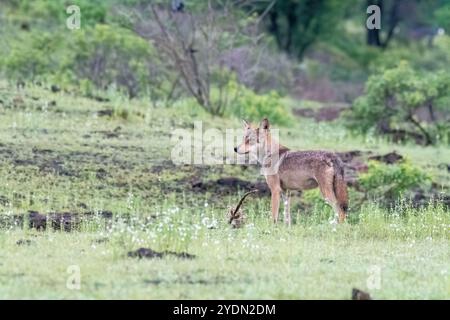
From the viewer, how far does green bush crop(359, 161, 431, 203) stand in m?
18.0

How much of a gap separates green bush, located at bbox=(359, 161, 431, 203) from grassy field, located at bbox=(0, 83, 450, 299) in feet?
5.10

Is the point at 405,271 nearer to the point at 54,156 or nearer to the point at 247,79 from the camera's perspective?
the point at 54,156

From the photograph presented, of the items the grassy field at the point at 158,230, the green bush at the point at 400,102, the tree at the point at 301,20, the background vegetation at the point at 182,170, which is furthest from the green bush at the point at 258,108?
the tree at the point at 301,20

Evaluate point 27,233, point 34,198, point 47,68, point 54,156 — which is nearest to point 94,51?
point 47,68

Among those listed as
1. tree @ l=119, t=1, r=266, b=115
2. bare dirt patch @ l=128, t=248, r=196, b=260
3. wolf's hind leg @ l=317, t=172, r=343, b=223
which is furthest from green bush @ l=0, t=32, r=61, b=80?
bare dirt patch @ l=128, t=248, r=196, b=260

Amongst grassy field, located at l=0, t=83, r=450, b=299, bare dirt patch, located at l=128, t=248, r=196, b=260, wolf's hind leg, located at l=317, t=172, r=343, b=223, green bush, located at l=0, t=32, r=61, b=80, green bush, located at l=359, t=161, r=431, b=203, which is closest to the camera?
grassy field, located at l=0, t=83, r=450, b=299

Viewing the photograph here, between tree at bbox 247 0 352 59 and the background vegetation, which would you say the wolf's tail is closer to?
the background vegetation

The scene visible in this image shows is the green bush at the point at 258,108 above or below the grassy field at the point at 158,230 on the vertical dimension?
above

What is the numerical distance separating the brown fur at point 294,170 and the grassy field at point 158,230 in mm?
375

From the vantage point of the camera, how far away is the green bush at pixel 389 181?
18047mm

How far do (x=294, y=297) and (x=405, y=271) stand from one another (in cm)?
177

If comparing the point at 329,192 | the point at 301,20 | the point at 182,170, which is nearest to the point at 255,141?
the point at 329,192

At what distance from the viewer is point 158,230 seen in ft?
40.7

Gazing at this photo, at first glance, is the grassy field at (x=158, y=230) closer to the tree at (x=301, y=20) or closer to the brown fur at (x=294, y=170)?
the brown fur at (x=294, y=170)
